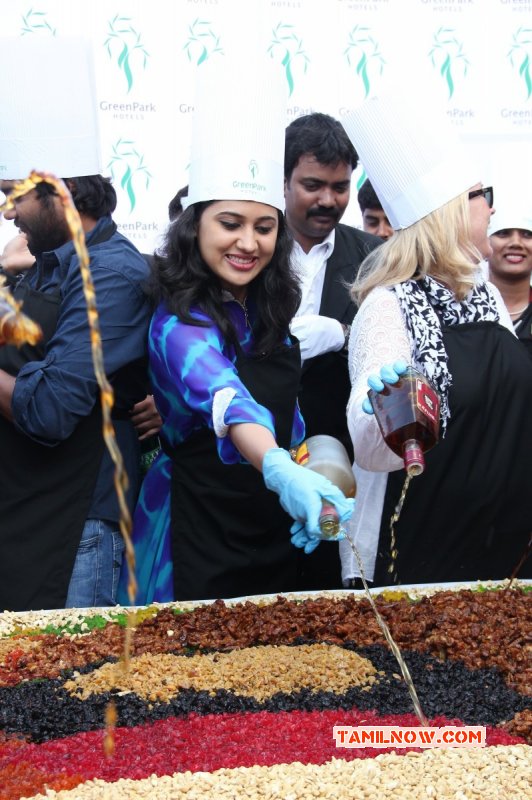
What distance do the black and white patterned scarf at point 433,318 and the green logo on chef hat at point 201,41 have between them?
2433 millimetres

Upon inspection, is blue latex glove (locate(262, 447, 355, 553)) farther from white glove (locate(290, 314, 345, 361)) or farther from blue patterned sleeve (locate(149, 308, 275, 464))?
white glove (locate(290, 314, 345, 361))

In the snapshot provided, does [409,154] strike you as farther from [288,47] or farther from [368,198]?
[288,47]

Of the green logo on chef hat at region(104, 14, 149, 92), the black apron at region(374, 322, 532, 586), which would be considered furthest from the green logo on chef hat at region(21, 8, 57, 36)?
the black apron at region(374, 322, 532, 586)

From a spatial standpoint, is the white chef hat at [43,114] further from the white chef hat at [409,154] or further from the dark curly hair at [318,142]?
the dark curly hair at [318,142]

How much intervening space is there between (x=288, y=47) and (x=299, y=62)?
0.28 ft

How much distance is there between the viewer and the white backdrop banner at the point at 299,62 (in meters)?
4.68

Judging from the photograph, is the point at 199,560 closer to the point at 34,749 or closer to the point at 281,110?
the point at 34,749

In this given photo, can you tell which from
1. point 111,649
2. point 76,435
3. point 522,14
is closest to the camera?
point 111,649

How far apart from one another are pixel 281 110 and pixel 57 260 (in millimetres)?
747

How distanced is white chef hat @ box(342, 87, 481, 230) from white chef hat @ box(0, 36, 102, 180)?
79 cm

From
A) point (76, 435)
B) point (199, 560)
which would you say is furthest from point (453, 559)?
point (76, 435)

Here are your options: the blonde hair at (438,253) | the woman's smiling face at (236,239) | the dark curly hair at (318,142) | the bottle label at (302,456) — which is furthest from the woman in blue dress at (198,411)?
the dark curly hair at (318,142)

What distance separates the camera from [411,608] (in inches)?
94.4

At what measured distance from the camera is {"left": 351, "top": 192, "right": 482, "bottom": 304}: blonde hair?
2.73m
